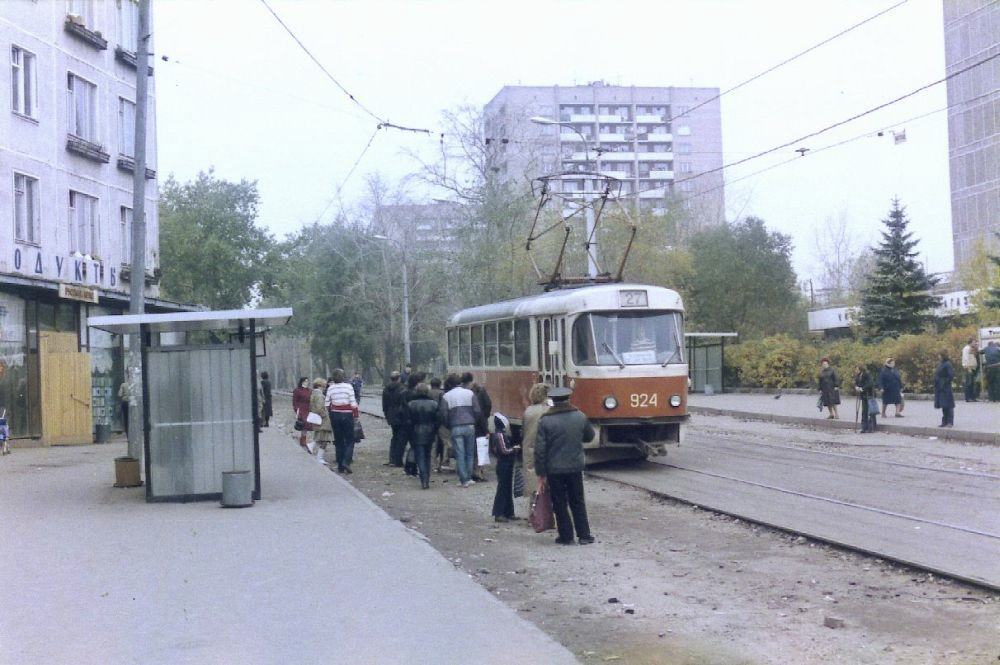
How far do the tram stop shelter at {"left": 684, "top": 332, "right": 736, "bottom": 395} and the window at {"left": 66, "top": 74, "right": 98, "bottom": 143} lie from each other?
26656 mm

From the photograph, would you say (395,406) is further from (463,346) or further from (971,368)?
(971,368)

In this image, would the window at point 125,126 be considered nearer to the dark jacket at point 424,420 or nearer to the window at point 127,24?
the window at point 127,24

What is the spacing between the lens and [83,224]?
30.4m

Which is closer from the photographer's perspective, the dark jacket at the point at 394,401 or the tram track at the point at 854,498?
the tram track at the point at 854,498

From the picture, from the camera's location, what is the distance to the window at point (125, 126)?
3316 cm

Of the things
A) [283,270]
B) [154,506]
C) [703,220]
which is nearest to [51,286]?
[154,506]

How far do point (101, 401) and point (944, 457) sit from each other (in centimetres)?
2031

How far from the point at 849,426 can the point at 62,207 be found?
20.4 m

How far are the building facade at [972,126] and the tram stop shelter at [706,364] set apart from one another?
25.0 metres

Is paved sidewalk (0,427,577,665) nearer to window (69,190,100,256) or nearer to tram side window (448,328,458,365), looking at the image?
tram side window (448,328,458,365)

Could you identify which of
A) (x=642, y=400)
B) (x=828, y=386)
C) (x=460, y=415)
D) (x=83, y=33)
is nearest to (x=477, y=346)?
(x=642, y=400)

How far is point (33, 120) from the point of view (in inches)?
1080

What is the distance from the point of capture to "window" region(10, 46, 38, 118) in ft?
87.3

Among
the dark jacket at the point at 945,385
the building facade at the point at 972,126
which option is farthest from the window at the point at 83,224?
the building facade at the point at 972,126
